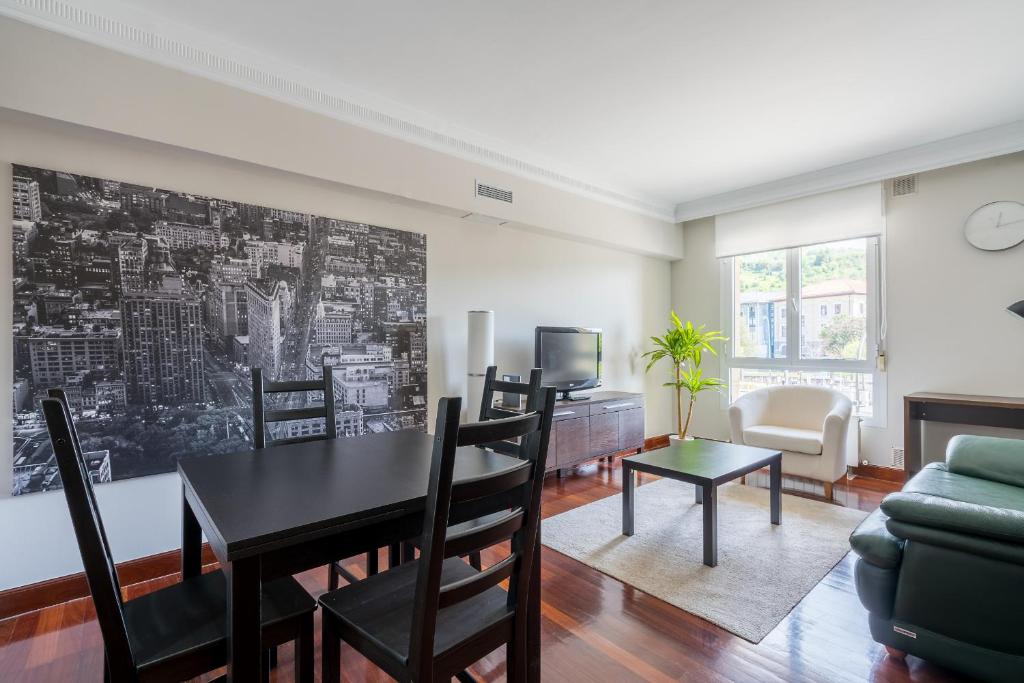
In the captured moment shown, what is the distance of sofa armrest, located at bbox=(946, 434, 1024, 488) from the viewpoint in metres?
2.47

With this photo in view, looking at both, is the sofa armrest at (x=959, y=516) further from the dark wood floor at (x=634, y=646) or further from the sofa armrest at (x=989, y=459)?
the sofa armrest at (x=989, y=459)

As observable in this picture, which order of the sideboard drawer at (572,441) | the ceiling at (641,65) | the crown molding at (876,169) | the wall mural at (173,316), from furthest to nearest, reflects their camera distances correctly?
1. the sideboard drawer at (572,441)
2. the crown molding at (876,169)
3. the ceiling at (641,65)
4. the wall mural at (173,316)

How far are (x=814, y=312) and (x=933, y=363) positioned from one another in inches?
40.1

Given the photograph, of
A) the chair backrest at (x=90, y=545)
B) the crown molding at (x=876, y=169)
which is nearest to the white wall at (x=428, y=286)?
the crown molding at (x=876, y=169)

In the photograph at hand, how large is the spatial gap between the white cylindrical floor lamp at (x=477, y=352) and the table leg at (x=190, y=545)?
6.97ft

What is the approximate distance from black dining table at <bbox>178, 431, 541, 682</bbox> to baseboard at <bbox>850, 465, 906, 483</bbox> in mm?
4059

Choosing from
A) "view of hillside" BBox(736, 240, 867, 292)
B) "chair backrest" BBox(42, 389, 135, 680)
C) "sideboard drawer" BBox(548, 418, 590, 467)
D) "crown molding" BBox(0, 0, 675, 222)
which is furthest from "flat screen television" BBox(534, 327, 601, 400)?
"chair backrest" BBox(42, 389, 135, 680)

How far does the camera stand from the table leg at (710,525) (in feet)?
8.49

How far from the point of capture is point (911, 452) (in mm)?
3775

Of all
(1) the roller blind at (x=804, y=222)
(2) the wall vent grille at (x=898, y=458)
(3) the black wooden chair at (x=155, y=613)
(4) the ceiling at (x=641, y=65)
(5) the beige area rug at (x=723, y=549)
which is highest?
(4) the ceiling at (x=641, y=65)

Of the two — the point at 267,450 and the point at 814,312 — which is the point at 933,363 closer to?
the point at 814,312

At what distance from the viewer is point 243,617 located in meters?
1.10

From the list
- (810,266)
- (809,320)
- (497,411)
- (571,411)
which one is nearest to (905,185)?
(810,266)

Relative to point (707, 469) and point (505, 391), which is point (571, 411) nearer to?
point (707, 469)
